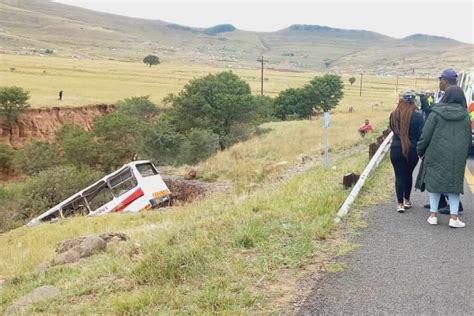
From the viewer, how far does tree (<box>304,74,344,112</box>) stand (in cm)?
6538

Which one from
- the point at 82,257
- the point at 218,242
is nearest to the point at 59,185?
the point at 82,257

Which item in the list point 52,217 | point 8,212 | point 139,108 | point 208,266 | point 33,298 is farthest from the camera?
point 139,108

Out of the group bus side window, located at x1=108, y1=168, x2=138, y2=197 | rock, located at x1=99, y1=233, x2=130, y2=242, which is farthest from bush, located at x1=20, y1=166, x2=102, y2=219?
rock, located at x1=99, y1=233, x2=130, y2=242

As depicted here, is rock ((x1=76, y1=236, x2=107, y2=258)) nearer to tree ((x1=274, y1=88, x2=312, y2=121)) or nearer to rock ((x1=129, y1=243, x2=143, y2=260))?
rock ((x1=129, y1=243, x2=143, y2=260))

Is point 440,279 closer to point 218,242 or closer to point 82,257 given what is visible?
point 218,242

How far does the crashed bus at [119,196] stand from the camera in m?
18.7

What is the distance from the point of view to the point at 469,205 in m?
8.33

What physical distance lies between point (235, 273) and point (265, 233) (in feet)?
4.18

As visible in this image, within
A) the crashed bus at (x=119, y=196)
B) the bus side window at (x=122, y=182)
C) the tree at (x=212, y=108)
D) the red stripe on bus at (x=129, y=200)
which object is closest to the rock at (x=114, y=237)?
the crashed bus at (x=119, y=196)

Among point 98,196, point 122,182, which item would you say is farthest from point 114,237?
point 98,196

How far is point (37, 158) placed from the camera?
3822 centimetres

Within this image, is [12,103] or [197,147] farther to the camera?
[12,103]

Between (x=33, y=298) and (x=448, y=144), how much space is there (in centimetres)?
538

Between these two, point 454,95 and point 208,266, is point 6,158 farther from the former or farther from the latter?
point 454,95
